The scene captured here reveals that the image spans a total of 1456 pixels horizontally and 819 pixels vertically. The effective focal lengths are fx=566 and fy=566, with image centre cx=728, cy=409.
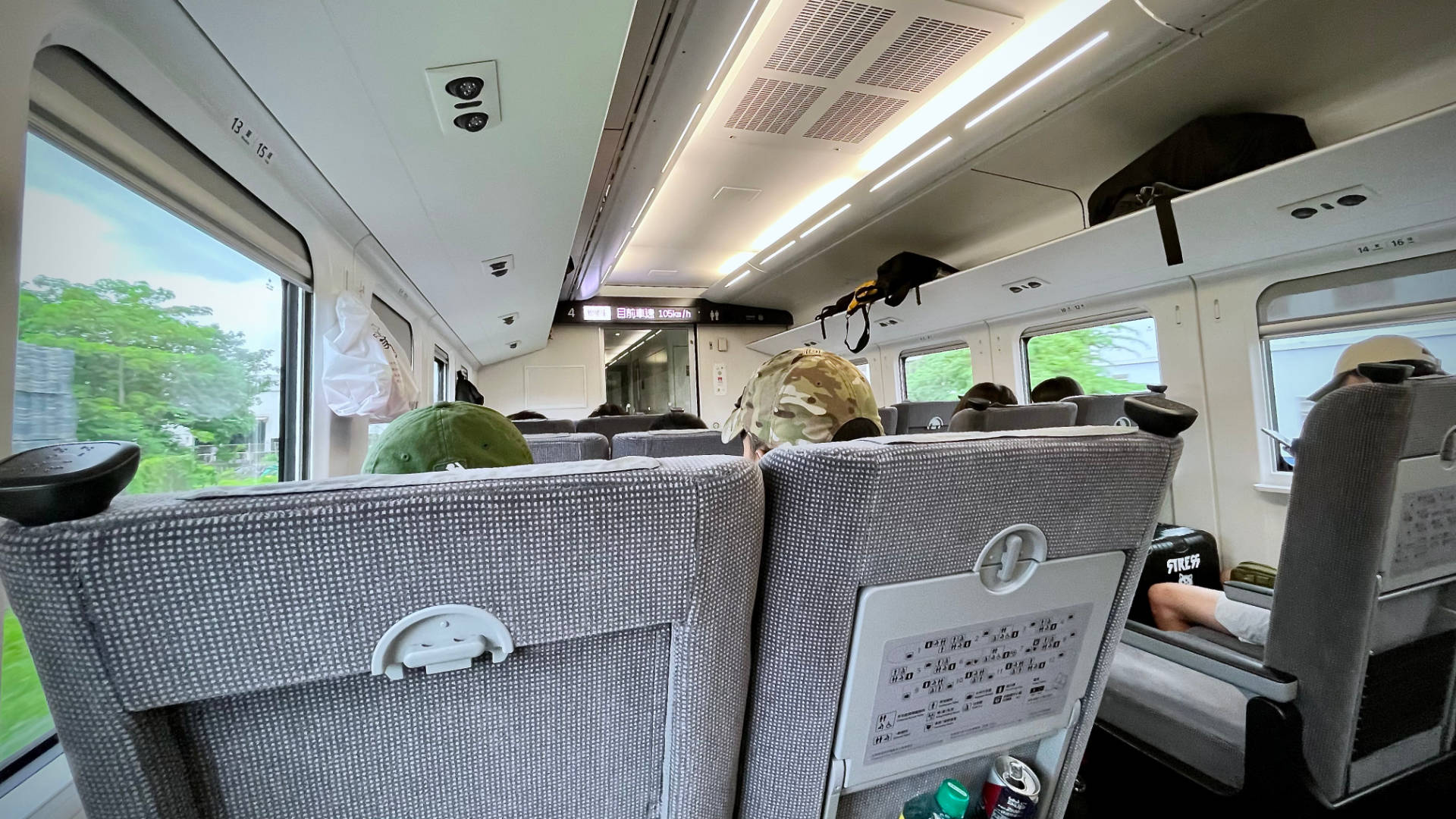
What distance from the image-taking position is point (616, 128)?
12.6 ft

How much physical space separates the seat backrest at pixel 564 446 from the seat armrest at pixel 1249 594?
2.53 metres

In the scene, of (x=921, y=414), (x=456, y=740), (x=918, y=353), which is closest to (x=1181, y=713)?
(x=456, y=740)

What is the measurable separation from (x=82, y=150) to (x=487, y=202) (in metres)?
1.70

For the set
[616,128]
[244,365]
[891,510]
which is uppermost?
[616,128]

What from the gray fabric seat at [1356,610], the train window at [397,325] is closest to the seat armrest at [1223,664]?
the gray fabric seat at [1356,610]

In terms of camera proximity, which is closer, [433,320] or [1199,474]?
[1199,474]

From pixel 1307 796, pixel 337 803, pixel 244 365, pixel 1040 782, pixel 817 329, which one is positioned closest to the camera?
pixel 337 803

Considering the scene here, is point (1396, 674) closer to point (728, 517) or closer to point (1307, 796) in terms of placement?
point (1307, 796)

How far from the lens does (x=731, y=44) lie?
272 cm

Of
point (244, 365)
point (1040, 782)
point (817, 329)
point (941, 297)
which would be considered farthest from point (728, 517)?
point (817, 329)

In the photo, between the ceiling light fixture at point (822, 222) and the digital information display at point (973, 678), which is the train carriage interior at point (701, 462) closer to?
the digital information display at point (973, 678)

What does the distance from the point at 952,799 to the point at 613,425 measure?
4666 millimetres

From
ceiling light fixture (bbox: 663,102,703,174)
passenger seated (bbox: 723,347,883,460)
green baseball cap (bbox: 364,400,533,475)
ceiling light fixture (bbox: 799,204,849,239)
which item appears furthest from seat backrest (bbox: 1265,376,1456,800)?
ceiling light fixture (bbox: 799,204,849,239)

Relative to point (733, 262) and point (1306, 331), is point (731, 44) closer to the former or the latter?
point (1306, 331)
